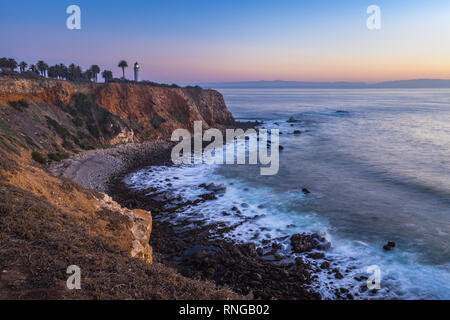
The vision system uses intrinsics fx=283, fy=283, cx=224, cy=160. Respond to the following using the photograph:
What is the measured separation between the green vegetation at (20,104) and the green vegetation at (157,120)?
16642mm

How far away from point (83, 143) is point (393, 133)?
155ft

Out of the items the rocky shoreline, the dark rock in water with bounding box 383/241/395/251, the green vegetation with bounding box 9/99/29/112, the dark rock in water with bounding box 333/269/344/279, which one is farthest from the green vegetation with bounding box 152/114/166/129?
the dark rock in water with bounding box 333/269/344/279

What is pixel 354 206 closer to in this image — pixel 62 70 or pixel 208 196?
pixel 208 196

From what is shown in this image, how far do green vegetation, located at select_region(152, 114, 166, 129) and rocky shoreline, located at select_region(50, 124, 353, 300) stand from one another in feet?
67.8

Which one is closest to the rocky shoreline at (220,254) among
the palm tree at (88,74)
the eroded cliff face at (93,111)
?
the eroded cliff face at (93,111)

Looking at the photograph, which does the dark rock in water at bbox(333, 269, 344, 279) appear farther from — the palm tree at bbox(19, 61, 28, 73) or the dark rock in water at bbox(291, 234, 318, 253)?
the palm tree at bbox(19, 61, 28, 73)

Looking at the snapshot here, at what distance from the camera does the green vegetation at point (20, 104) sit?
995 inches

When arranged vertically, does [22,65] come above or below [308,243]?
above

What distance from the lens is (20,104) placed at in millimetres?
25922

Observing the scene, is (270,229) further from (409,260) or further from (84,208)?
(84,208)

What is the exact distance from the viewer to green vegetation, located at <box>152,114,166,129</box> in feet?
135

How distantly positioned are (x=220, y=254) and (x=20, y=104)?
24.5 meters

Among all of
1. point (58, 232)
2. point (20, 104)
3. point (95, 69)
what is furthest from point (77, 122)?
point (58, 232)
